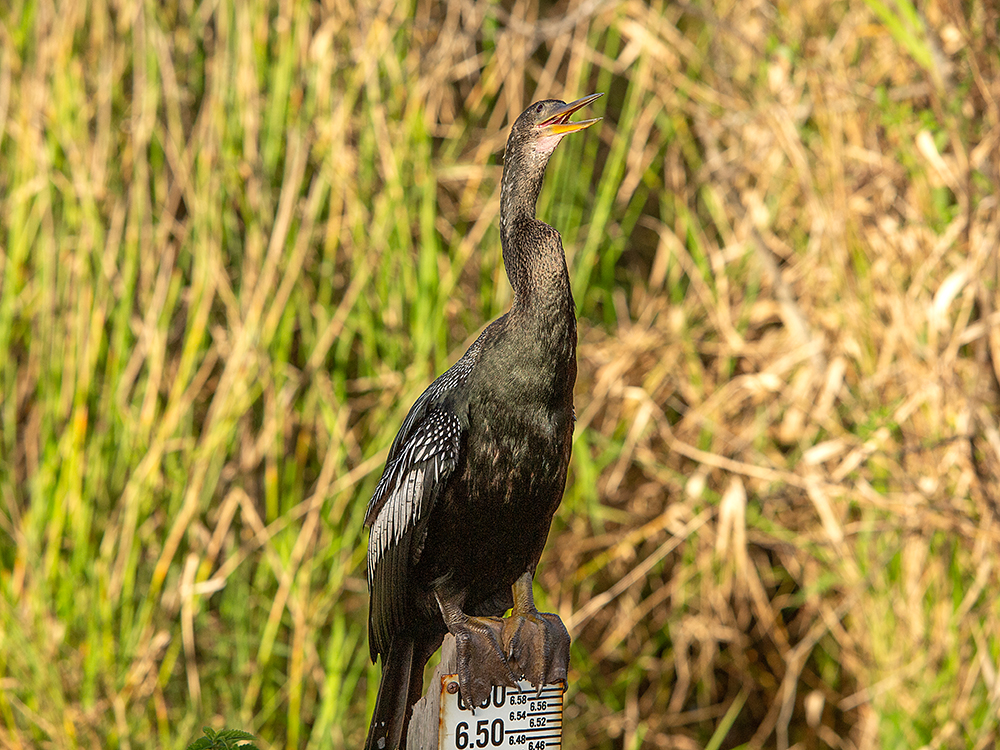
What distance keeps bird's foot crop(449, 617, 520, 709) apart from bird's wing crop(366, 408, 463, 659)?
17cm

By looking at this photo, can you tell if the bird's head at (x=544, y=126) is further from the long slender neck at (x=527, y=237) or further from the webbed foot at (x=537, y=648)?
the webbed foot at (x=537, y=648)

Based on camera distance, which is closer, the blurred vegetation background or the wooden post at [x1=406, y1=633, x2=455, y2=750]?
the wooden post at [x1=406, y1=633, x2=455, y2=750]

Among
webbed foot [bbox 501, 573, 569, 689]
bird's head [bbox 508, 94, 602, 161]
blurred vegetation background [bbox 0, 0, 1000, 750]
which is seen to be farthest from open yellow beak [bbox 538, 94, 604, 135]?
blurred vegetation background [bbox 0, 0, 1000, 750]

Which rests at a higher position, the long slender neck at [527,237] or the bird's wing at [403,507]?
the long slender neck at [527,237]

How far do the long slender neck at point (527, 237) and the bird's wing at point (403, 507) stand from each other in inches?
9.7

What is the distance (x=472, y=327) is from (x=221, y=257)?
0.77 meters

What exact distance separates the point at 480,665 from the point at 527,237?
649 mm

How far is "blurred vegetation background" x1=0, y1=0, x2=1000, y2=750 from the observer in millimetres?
2592

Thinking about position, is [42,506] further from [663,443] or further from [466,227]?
[663,443]

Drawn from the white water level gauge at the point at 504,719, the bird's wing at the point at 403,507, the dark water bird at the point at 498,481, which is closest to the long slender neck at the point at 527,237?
the dark water bird at the point at 498,481

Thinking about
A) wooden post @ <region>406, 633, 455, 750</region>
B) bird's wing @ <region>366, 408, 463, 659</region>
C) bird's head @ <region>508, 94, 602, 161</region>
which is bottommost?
wooden post @ <region>406, 633, 455, 750</region>

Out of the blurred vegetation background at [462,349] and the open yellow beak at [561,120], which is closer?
the open yellow beak at [561,120]

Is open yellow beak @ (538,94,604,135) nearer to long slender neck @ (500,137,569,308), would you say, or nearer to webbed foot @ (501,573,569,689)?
long slender neck @ (500,137,569,308)

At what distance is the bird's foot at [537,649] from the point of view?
1.48m
